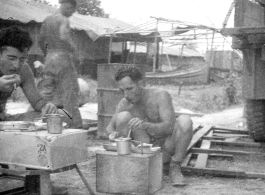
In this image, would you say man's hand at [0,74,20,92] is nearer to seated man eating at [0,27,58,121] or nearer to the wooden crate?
seated man eating at [0,27,58,121]

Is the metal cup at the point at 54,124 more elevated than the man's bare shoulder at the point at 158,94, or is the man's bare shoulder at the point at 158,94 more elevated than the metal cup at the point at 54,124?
the man's bare shoulder at the point at 158,94

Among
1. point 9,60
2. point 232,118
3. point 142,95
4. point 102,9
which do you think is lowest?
point 232,118

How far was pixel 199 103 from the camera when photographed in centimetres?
1227

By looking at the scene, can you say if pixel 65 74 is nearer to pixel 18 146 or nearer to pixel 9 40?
pixel 9 40

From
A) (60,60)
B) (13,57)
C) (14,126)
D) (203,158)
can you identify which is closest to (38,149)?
(14,126)

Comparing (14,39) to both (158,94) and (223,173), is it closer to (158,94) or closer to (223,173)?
(158,94)

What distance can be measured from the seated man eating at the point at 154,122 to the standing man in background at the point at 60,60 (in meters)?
1.66

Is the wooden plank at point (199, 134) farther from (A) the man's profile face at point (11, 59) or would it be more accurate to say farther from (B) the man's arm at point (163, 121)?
(A) the man's profile face at point (11, 59)

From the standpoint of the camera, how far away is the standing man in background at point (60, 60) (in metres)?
5.40

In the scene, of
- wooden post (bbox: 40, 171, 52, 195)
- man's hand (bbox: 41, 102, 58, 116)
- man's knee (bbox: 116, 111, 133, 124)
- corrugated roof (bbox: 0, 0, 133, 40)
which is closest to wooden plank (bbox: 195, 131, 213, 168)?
man's knee (bbox: 116, 111, 133, 124)

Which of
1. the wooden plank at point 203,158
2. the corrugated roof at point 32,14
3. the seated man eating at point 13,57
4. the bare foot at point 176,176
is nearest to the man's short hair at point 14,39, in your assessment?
the seated man eating at point 13,57

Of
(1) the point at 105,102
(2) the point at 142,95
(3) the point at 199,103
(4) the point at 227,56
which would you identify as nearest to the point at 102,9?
(4) the point at 227,56

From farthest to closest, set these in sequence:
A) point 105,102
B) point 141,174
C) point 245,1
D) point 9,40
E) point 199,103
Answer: point 199,103 → point 105,102 → point 245,1 → point 9,40 → point 141,174

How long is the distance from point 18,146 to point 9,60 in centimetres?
98
